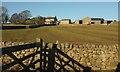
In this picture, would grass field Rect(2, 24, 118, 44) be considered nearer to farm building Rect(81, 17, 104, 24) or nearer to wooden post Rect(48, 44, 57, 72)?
wooden post Rect(48, 44, 57, 72)

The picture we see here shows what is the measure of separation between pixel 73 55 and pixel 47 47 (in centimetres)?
390

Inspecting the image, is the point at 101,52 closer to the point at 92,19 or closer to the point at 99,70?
the point at 99,70

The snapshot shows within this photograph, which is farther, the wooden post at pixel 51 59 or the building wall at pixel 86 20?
the building wall at pixel 86 20

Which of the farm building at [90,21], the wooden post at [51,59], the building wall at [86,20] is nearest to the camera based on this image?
the wooden post at [51,59]

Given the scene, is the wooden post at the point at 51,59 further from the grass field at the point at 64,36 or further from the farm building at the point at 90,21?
the farm building at the point at 90,21

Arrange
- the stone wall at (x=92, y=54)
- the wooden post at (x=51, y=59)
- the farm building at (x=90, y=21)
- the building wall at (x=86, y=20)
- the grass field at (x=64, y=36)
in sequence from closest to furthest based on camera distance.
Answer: the wooden post at (x=51, y=59), the stone wall at (x=92, y=54), the grass field at (x=64, y=36), the building wall at (x=86, y=20), the farm building at (x=90, y=21)

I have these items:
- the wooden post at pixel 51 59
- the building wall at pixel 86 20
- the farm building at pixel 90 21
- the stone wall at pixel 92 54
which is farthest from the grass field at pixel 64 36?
the farm building at pixel 90 21

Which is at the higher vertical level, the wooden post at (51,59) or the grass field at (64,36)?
the wooden post at (51,59)

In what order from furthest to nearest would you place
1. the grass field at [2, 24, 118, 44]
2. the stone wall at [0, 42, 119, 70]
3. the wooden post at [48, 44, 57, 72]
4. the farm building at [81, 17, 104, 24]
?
the farm building at [81, 17, 104, 24], the grass field at [2, 24, 118, 44], the stone wall at [0, 42, 119, 70], the wooden post at [48, 44, 57, 72]

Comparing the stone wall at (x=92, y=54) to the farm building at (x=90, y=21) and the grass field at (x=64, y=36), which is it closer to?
the grass field at (x=64, y=36)

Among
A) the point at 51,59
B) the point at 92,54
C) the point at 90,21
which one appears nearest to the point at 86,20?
the point at 90,21

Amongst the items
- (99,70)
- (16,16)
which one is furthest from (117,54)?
(16,16)

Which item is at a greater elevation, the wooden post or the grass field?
the wooden post

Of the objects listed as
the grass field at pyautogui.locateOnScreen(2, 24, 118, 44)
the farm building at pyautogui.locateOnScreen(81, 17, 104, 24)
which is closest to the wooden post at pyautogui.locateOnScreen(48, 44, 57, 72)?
the grass field at pyautogui.locateOnScreen(2, 24, 118, 44)
